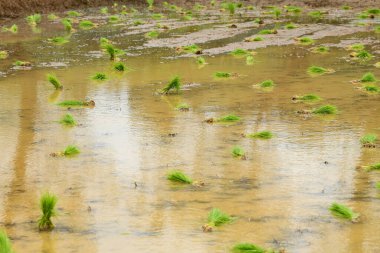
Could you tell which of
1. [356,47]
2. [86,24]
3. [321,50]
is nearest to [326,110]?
[321,50]

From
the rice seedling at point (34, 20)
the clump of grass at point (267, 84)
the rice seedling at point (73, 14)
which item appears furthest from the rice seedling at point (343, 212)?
the rice seedling at point (73, 14)

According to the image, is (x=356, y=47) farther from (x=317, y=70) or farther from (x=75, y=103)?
(x=75, y=103)

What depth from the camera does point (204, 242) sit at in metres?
4.73

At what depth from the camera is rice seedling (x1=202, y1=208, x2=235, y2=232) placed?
4922 millimetres

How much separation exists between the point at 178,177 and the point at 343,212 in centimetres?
159

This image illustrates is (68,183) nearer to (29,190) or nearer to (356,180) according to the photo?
(29,190)

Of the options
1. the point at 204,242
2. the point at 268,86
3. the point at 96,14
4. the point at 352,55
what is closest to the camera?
the point at 204,242

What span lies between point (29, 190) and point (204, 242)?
195 cm

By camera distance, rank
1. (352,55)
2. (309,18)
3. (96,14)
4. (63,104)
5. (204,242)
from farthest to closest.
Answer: (96,14) < (309,18) < (352,55) < (63,104) < (204,242)

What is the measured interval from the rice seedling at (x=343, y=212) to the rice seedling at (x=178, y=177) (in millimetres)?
1369

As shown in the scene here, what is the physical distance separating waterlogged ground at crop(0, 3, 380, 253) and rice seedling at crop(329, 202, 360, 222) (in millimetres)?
59

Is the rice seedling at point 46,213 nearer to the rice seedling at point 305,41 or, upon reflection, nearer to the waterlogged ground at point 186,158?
the waterlogged ground at point 186,158

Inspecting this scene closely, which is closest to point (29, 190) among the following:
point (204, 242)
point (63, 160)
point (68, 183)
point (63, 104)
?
point (68, 183)

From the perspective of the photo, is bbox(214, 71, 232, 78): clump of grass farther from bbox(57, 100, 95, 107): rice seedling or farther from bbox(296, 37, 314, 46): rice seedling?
bbox(296, 37, 314, 46): rice seedling
